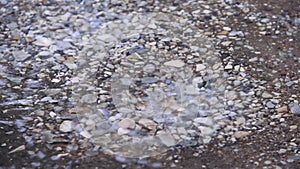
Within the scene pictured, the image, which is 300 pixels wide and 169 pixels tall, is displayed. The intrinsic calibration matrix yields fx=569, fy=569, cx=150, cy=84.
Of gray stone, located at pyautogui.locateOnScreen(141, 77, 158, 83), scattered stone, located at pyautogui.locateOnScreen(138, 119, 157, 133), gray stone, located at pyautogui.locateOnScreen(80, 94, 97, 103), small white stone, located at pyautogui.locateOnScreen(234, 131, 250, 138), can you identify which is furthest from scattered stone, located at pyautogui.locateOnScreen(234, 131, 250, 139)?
gray stone, located at pyautogui.locateOnScreen(80, 94, 97, 103)

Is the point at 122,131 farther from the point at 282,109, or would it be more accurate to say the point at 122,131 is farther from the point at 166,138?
the point at 282,109

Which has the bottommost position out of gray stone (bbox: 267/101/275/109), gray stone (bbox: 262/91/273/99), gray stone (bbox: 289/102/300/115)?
gray stone (bbox: 289/102/300/115)

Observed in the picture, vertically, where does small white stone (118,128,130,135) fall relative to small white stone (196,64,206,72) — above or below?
below

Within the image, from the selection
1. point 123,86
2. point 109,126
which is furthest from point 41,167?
point 123,86

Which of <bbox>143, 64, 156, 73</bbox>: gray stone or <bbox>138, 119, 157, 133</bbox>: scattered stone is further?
<bbox>143, 64, 156, 73</bbox>: gray stone

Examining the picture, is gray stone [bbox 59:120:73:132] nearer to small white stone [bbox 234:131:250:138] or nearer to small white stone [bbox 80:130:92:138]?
small white stone [bbox 80:130:92:138]

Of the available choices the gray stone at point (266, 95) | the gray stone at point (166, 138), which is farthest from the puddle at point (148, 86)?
the gray stone at point (266, 95)

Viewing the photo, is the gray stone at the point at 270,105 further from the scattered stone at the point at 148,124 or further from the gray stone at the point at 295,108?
the scattered stone at the point at 148,124

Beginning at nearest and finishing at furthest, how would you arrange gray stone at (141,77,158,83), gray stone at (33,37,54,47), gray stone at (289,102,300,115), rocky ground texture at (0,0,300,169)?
rocky ground texture at (0,0,300,169) < gray stone at (289,102,300,115) < gray stone at (141,77,158,83) < gray stone at (33,37,54,47)
